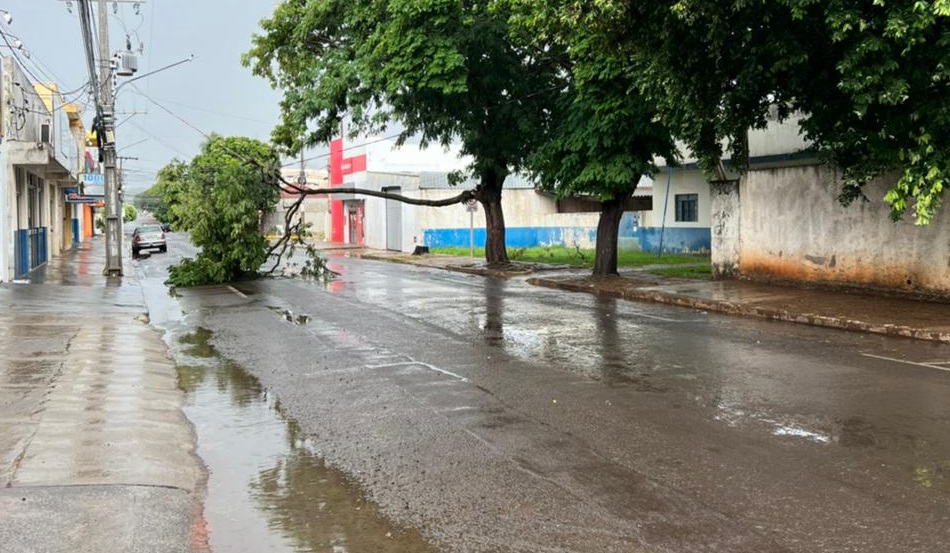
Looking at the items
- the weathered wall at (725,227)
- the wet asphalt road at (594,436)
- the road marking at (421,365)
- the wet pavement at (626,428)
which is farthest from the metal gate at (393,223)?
the road marking at (421,365)

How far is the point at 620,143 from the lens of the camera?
21578mm

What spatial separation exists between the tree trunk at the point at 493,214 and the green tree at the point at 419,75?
4 centimetres

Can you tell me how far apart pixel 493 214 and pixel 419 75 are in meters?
8.79

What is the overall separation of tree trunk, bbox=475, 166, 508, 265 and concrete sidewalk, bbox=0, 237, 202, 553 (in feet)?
59.4

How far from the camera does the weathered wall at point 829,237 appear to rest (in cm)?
1653

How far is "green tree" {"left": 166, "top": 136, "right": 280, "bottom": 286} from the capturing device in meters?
24.1

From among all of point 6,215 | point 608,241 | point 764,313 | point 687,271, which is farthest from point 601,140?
point 6,215

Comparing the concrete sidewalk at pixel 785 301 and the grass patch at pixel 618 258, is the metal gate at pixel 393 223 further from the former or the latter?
the concrete sidewalk at pixel 785 301

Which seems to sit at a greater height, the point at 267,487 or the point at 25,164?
the point at 25,164

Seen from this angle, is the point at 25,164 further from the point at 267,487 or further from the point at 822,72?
the point at 267,487

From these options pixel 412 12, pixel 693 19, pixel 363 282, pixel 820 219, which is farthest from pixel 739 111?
pixel 363 282

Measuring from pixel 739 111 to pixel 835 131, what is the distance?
207 centimetres

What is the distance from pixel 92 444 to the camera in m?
6.74

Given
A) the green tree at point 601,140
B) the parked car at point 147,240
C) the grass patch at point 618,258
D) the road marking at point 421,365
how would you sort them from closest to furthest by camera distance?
the road marking at point 421,365 < the green tree at point 601,140 < the grass patch at point 618,258 < the parked car at point 147,240
